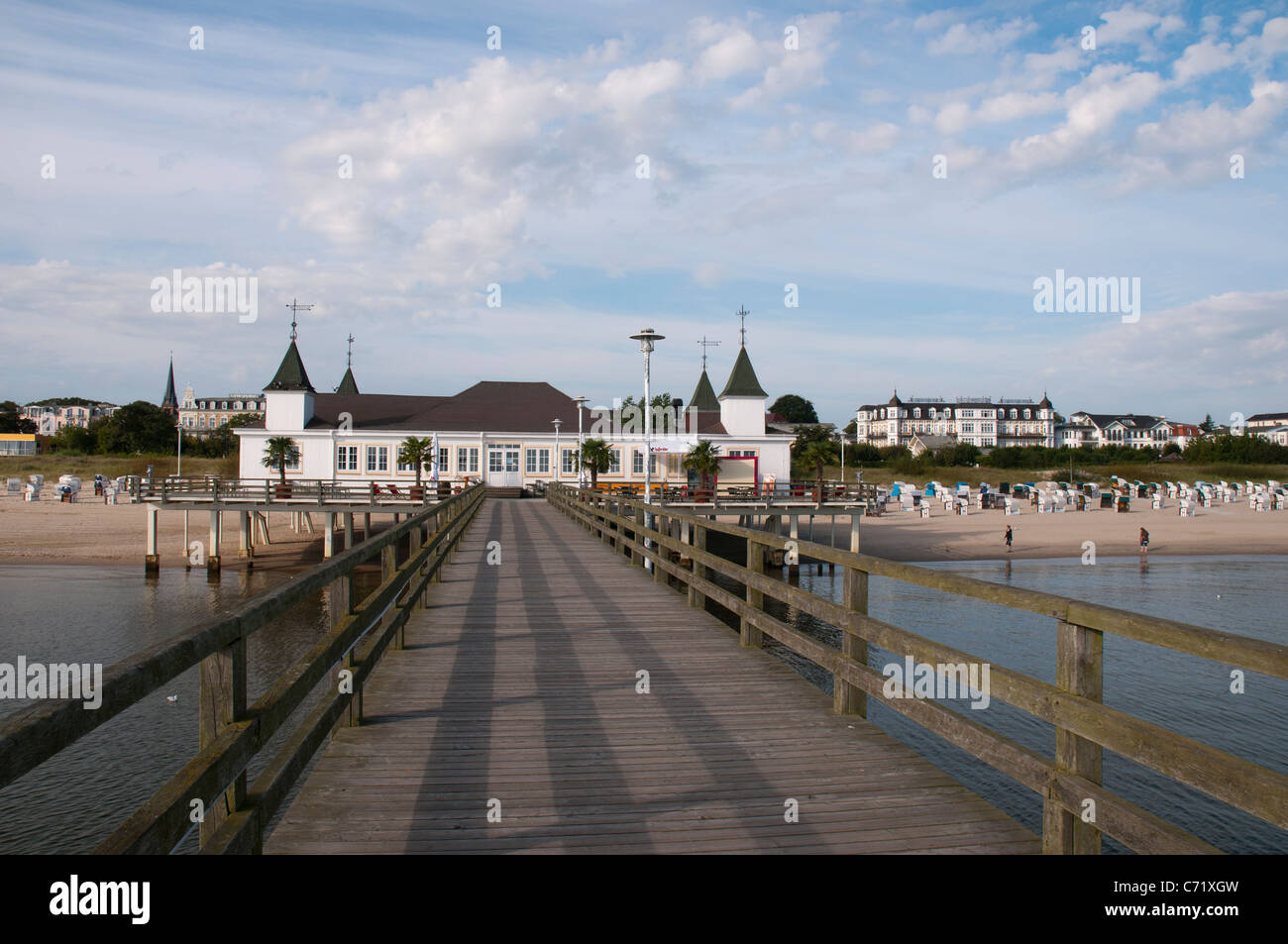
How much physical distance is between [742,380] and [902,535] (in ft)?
40.8

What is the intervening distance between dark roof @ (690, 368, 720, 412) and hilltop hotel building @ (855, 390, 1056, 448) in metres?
75.9

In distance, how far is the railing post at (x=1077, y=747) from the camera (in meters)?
3.27

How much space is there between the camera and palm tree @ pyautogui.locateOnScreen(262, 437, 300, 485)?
45.2 meters

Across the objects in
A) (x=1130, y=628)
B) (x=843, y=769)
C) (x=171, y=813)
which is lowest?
(x=843, y=769)

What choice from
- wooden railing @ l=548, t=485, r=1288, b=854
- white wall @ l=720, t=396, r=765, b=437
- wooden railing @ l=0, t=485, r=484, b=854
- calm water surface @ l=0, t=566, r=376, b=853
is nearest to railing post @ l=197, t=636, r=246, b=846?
wooden railing @ l=0, t=485, r=484, b=854

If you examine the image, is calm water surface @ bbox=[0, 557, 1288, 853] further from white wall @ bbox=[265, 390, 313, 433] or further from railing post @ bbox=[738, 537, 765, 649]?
white wall @ bbox=[265, 390, 313, 433]

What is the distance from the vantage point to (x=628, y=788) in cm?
438

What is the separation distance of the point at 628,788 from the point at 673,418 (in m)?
48.6

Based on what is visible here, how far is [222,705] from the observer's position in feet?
10.2

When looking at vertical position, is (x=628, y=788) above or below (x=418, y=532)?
below

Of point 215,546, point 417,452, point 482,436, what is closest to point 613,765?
point 215,546

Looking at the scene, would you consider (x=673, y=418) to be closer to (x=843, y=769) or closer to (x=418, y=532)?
(x=418, y=532)

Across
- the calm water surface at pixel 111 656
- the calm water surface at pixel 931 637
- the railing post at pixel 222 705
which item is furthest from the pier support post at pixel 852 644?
the calm water surface at pixel 931 637
